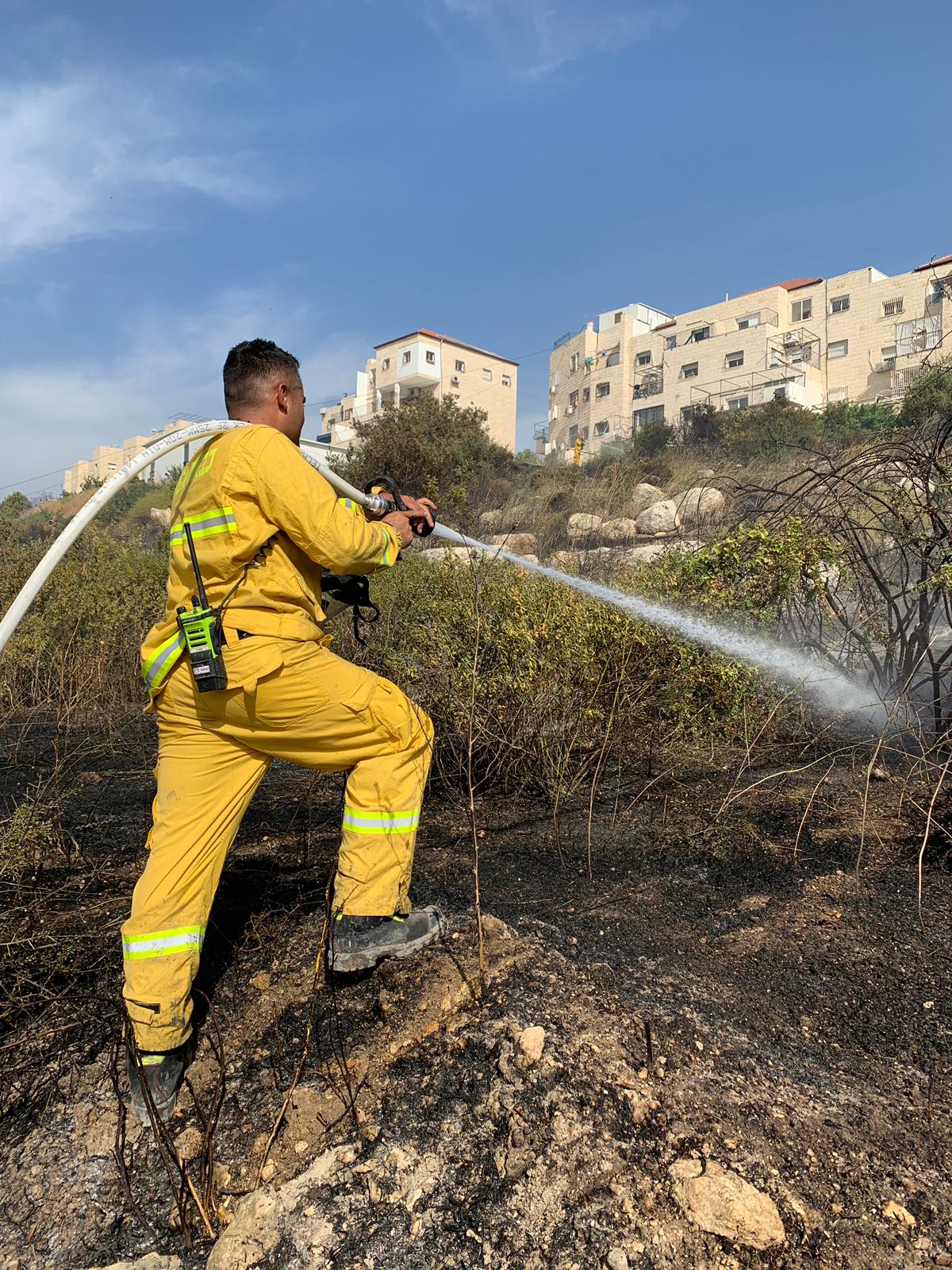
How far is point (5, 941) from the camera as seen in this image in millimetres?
2244

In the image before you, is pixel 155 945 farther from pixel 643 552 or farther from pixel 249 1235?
pixel 643 552

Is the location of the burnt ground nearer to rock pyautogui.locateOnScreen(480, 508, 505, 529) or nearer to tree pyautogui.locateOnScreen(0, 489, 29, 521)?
rock pyautogui.locateOnScreen(480, 508, 505, 529)

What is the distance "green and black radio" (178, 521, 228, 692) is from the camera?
6.48 ft

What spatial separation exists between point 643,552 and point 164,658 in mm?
6585

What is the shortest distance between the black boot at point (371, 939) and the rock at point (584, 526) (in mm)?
6647

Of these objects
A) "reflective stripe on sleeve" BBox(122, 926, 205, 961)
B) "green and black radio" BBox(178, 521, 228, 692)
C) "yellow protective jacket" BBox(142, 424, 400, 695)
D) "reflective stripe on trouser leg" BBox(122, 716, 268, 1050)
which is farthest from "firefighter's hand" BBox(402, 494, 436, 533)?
"reflective stripe on sleeve" BBox(122, 926, 205, 961)

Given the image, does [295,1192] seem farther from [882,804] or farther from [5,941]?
[882,804]

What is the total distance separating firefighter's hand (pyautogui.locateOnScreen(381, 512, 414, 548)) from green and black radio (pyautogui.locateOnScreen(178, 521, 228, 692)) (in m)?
0.67

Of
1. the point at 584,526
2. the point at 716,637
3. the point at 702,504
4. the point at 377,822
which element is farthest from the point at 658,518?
the point at 377,822

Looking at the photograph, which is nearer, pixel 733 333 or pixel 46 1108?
pixel 46 1108

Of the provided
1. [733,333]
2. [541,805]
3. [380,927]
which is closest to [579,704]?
[541,805]

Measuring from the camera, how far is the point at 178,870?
197cm

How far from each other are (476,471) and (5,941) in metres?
19.2

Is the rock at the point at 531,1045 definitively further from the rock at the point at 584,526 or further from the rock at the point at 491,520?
the rock at the point at 491,520
